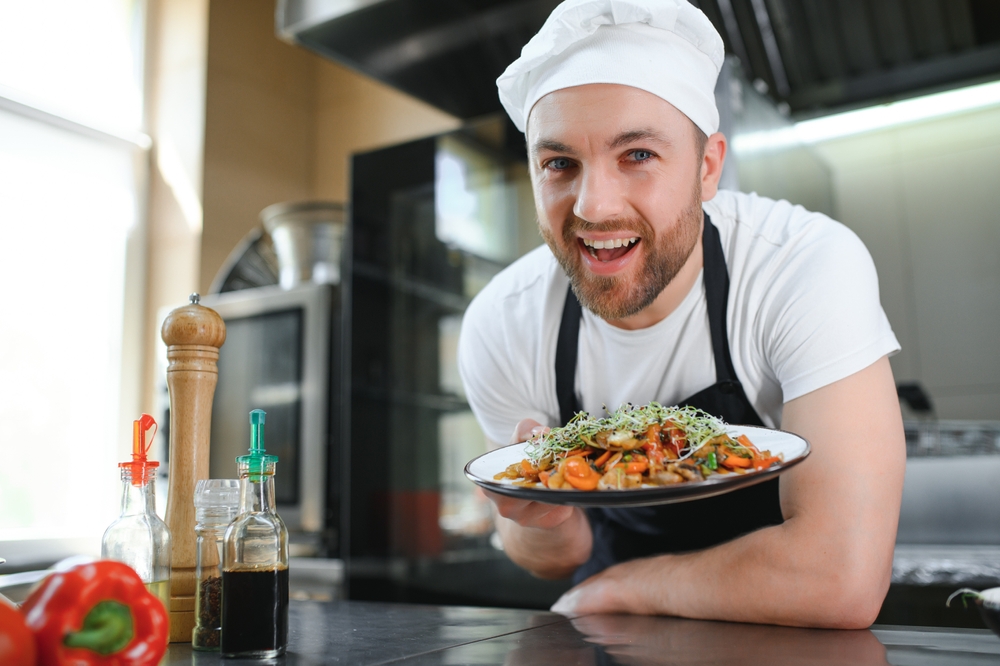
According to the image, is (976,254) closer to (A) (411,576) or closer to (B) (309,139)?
(A) (411,576)

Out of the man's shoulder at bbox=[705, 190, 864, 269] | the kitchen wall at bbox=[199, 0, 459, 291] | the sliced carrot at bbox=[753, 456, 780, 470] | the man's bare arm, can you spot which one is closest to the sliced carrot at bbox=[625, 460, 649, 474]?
the sliced carrot at bbox=[753, 456, 780, 470]

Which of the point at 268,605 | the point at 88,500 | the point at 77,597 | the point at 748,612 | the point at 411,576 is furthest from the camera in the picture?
the point at 88,500

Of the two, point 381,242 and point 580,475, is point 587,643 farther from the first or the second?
point 381,242

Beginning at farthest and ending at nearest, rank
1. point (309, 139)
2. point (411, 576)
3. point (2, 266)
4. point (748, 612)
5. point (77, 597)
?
point (309, 139) < point (2, 266) < point (411, 576) < point (748, 612) < point (77, 597)

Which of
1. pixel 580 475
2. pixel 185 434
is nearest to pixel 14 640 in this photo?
pixel 185 434

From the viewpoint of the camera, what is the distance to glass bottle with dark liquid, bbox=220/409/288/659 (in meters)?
0.74

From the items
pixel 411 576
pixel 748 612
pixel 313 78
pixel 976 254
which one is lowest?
pixel 411 576

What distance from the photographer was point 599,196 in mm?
1058

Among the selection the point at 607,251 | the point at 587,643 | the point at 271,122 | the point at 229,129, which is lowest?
the point at 587,643

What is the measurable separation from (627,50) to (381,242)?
1529 millimetres

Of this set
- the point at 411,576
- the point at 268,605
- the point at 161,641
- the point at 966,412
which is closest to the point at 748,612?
the point at 268,605

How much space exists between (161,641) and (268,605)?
139 mm

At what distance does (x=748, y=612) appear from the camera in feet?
3.25

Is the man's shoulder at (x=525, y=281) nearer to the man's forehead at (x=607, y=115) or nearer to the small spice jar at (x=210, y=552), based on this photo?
the man's forehead at (x=607, y=115)
